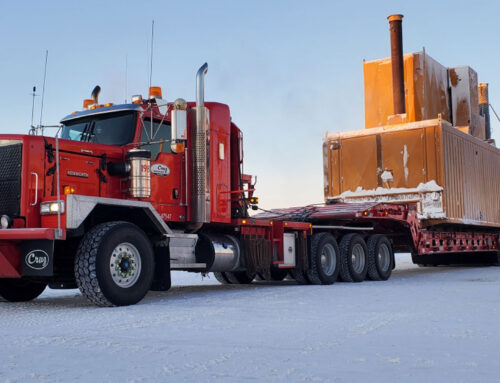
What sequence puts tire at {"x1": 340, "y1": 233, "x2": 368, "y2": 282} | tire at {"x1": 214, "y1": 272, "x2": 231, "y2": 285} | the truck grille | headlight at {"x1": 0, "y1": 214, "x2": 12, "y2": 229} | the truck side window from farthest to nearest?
tire at {"x1": 214, "y1": 272, "x2": 231, "y2": 285} → tire at {"x1": 340, "y1": 233, "x2": 368, "y2": 282} → the truck side window → the truck grille → headlight at {"x1": 0, "y1": 214, "x2": 12, "y2": 229}

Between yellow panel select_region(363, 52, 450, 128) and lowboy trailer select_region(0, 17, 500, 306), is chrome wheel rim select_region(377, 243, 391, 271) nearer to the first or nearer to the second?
lowboy trailer select_region(0, 17, 500, 306)

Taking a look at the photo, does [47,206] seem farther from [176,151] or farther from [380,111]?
[380,111]

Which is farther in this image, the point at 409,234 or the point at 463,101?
the point at 463,101

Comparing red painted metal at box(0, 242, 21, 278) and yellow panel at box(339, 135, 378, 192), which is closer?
red painted metal at box(0, 242, 21, 278)

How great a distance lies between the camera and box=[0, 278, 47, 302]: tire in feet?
31.6

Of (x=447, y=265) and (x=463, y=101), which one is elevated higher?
(x=463, y=101)

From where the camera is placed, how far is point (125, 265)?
825 cm

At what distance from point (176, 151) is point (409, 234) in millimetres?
7460

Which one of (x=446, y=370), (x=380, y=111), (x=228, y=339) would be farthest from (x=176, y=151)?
(x=380, y=111)

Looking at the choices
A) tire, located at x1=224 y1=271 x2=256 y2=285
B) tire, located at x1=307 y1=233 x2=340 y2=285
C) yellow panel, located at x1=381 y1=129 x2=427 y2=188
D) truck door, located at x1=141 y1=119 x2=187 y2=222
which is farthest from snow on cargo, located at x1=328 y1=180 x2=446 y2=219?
truck door, located at x1=141 y1=119 x2=187 y2=222

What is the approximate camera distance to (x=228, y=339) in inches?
209

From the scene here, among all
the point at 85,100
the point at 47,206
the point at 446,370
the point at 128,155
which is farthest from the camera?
the point at 85,100

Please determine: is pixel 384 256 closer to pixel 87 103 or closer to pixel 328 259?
pixel 328 259

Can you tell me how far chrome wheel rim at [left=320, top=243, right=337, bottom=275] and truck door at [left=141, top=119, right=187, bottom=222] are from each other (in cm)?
372
